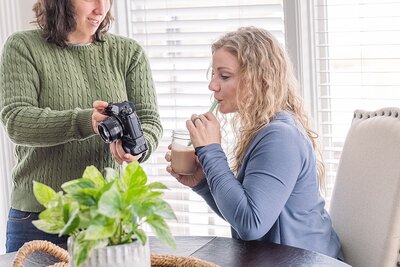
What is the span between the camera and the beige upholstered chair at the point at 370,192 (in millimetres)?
1917

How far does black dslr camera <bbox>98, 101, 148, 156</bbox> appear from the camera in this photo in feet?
6.88

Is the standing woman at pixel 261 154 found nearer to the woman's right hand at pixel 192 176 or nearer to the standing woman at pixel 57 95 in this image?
the woman's right hand at pixel 192 176

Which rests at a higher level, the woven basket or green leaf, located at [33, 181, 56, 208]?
green leaf, located at [33, 181, 56, 208]

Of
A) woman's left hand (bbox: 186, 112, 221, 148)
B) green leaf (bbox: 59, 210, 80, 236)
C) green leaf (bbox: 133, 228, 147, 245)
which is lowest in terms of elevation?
green leaf (bbox: 133, 228, 147, 245)

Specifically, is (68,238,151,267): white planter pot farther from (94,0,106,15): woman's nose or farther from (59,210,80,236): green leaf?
(94,0,106,15): woman's nose

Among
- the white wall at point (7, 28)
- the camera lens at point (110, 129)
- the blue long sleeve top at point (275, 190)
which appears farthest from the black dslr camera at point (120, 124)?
the white wall at point (7, 28)

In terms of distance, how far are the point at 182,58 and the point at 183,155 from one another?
3.36ft

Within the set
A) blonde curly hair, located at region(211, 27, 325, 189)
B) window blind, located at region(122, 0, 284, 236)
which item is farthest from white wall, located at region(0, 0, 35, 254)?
blonde curly hair, located at region(211, 27, 325, 189)

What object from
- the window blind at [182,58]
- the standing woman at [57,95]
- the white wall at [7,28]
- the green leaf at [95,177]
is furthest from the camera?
the white wall at [7,28]

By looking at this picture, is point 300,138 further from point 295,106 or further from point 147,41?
point 147,41

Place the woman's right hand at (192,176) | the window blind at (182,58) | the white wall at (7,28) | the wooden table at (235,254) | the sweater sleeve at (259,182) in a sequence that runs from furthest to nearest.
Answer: the white wall at (7,28)
the window blind at (182,58)
the woman's right hand at (192,176)
the sweater sleeve at (259,182)
the wooden table at (235,254)

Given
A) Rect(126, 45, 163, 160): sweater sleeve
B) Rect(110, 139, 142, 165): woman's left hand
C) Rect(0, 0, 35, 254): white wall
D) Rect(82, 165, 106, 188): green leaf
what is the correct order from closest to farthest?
Rect(82, 165, 106, 188): green leaf < Rect(110, 139, 142, 165): woman's left hand < Rect(126, 45, 163, 160): sweater sleeve < Rect(0, 0, 35, 254): white wall

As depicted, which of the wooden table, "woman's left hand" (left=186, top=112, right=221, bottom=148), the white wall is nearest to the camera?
the wooden table

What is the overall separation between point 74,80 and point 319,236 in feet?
2.80
